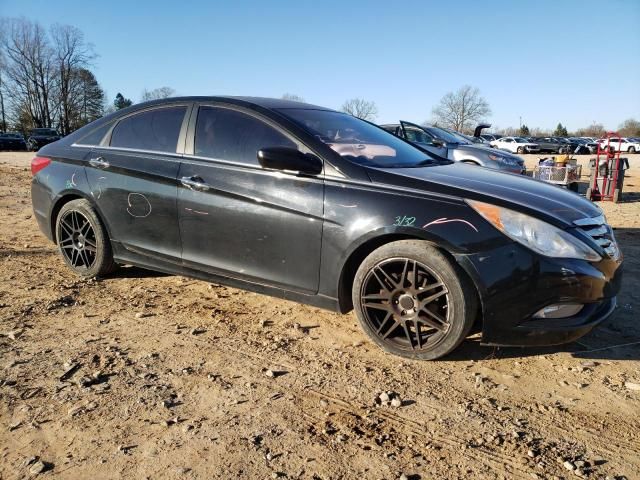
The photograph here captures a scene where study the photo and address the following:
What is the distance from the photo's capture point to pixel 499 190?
298 centimetres

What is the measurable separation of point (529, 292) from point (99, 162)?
11.3 feet

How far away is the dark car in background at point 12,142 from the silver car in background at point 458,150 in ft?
112

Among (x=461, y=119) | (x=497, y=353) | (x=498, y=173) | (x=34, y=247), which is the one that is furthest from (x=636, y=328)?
(x=461, y=119)

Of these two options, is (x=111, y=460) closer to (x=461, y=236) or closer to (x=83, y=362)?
(x=83, y=362)

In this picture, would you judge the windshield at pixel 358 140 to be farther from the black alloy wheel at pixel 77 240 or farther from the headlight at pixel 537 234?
the black alloy wheel at pixel 77 240

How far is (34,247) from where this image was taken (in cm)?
542

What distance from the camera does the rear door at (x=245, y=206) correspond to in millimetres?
3166

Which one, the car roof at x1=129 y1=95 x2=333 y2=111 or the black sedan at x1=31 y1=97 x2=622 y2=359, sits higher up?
the car roof at x1=129 y1=95 x2=333 y2=111

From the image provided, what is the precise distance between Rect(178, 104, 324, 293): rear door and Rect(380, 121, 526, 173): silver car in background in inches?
247

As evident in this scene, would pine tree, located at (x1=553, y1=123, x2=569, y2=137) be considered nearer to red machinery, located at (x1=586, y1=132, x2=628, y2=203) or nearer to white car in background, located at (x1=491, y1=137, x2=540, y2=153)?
white car in background, located at (x1=491, y1=137, x2=540, y2=153)

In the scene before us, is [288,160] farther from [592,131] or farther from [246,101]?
[592,131]

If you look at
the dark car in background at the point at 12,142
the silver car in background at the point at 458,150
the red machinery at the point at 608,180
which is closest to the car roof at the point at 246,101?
the silver car in background at the point at 458,150

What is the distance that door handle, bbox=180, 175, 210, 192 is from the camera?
350 cm

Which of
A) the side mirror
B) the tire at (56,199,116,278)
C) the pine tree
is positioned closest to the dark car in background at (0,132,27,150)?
the tire at (56,199,116,278)
